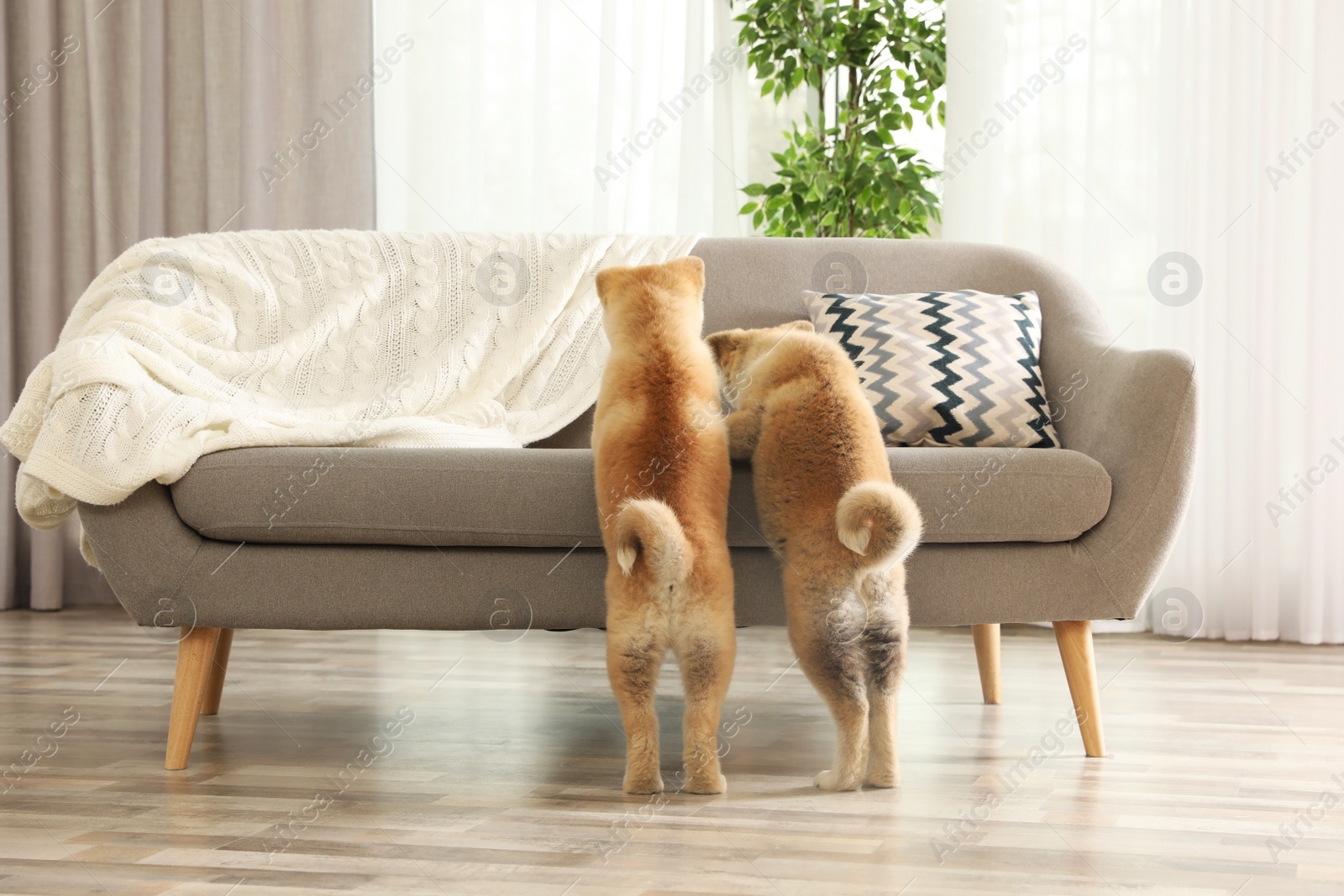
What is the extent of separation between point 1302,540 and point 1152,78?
3.94 feet

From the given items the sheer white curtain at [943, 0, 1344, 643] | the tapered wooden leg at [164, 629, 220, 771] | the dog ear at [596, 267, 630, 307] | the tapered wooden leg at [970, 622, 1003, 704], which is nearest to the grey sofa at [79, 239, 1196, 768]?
the tapered wooden leg at [164, 629, 220, 771]

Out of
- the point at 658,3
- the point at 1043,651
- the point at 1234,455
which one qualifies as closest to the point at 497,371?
the point at 1043,651

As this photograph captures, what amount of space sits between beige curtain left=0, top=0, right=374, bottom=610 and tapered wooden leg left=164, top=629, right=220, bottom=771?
1.91 meters

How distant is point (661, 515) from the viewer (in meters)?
1.43

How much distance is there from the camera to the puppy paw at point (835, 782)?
1544 mm

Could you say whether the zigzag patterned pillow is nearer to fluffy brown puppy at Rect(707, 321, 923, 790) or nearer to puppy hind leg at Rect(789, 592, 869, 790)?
fluffy brown puppy at Rect(707, 321, 923, 790)

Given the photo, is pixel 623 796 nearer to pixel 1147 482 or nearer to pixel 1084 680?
pixel 1084 680

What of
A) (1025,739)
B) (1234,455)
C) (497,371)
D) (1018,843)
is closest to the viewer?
(1018,843)

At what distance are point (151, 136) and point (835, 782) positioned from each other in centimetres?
291

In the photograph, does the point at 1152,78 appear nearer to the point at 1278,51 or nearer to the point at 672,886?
the point at 1278,51

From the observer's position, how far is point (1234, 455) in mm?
2953

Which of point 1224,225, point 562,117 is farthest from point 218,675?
point 1224,225

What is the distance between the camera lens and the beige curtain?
11.3 feet

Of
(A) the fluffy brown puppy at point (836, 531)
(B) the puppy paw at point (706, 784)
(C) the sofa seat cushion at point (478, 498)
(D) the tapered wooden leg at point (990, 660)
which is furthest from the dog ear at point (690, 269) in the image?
(D) the tapered wooden leg at point (990, 660)
